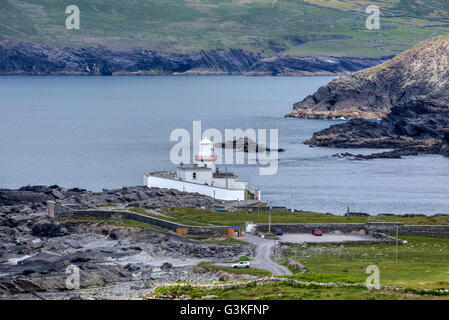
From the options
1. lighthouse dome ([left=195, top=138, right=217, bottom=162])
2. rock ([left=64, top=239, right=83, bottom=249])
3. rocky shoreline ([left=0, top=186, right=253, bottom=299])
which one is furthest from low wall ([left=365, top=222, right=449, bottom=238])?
lighthouse dome ([left=195, top=138, right=217, bottom=162])

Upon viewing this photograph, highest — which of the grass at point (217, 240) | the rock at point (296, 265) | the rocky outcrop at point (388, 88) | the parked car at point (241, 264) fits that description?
the rocky outcrop at point (388, 88)

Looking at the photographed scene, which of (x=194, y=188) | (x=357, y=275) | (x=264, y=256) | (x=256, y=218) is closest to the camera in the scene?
(x=357, y=275)

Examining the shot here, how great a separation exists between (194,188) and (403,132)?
2928 inches

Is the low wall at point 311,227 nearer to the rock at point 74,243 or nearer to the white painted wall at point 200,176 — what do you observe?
the rock at point 74,243

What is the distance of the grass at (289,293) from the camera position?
132 ft

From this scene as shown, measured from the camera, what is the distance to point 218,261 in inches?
2221

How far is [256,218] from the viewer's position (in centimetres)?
6800

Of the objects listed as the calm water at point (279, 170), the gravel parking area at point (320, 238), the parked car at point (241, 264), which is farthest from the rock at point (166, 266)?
the calm water at point (279, 170)

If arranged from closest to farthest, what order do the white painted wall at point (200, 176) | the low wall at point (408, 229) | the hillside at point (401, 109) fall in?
the low wall at point (408, 229) < the white painted wall at point (200, 176) < the hillside at point (401, 109)

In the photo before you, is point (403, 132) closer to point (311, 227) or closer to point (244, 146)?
point (244, 146)

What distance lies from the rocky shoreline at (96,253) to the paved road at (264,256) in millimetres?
952

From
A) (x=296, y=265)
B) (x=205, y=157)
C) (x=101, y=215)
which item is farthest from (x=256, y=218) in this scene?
(x=296, y=265)

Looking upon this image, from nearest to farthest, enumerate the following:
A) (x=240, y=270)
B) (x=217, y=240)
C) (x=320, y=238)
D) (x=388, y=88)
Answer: (x=240, y=270), (x=217, y=240), (x=320, y=238), (x=388, y=88)
